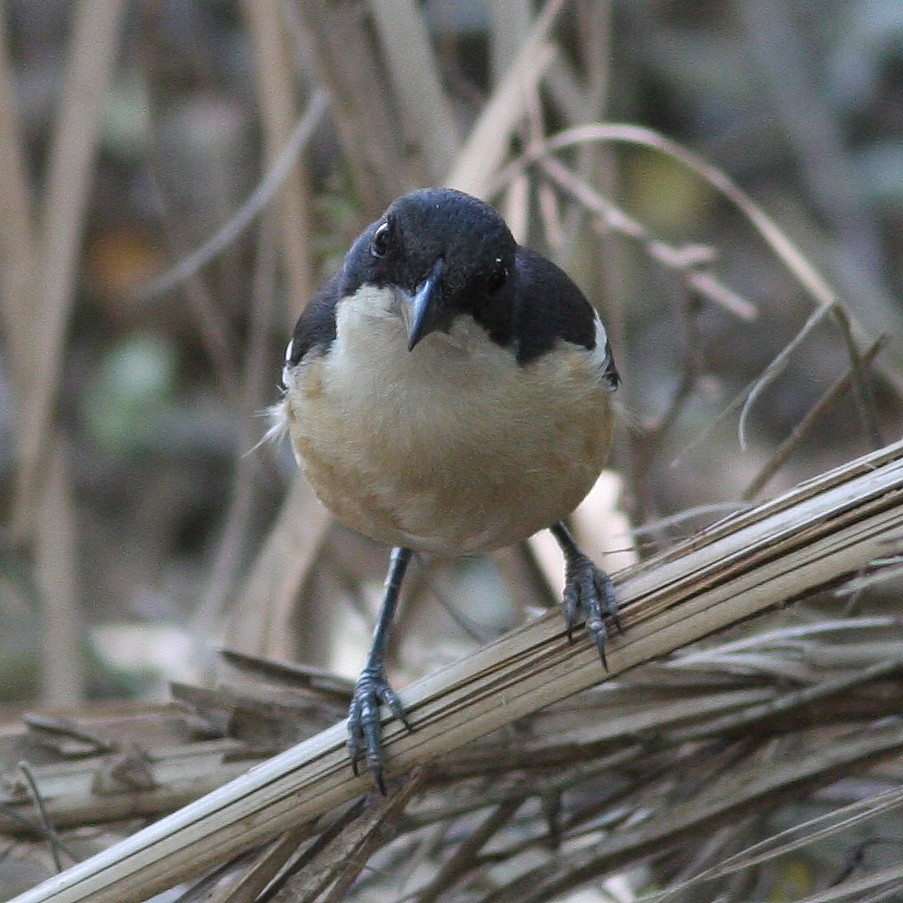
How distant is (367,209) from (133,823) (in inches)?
57.8

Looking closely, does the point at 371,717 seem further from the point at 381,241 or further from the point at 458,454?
the point at 381,241

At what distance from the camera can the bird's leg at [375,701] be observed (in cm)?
225

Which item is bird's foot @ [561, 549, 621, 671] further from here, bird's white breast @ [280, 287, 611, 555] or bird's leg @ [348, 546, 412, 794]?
bird's leg @ [348, 546, 412, 794]

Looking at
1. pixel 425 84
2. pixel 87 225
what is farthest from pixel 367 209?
pixel 87 225

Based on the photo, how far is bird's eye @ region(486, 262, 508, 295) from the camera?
242 centimetres

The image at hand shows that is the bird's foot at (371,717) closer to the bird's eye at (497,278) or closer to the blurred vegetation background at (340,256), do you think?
the blurred vegetation background at (340,256)

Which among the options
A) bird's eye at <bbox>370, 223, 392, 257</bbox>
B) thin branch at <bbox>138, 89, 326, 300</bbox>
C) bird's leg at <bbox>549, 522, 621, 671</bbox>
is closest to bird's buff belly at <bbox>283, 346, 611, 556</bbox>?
bird's leg at <bbox>549, 522, 621, 671</bbox>

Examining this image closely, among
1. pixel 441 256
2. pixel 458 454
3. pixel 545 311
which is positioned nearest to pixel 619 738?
pixel 458 454

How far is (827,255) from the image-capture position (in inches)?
237

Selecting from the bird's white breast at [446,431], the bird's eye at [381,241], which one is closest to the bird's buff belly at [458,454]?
the bird's white breast at [446,431]

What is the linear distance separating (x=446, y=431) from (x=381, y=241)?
322 mm

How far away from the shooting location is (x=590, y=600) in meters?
2.33

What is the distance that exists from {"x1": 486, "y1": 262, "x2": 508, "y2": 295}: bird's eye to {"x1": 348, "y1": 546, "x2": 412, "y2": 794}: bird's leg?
0.67 meters

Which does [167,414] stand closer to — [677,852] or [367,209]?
[367,209]
